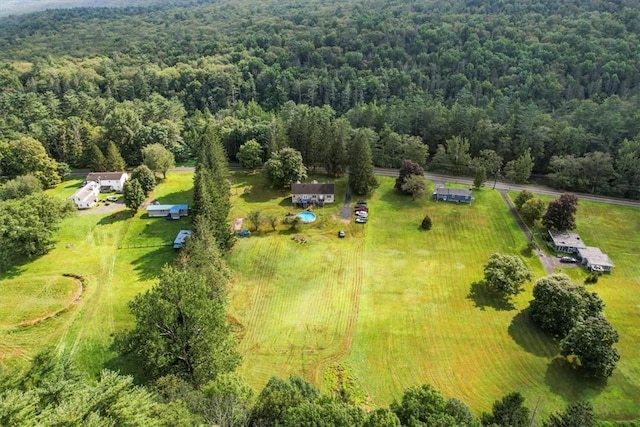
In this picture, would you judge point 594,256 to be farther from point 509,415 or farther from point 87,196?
point 87,196

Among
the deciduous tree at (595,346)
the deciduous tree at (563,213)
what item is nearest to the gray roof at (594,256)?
the deciduous tree at (563,213)

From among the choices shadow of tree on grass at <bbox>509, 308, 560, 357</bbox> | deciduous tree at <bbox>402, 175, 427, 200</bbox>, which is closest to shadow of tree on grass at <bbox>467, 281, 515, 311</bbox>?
shadow of tree on grass at <bbox>509, 308, 560, 357</bbox>

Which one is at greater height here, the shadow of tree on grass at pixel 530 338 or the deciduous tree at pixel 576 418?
the deciduous tree at pixel 576 418

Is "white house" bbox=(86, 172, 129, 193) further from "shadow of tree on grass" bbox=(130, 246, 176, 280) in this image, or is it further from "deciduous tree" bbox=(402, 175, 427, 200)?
"deciduous tree" bbox=(402, 175, 427, 200)

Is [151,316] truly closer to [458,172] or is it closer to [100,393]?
[100,393]

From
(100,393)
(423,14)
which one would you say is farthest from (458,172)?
(423,14)

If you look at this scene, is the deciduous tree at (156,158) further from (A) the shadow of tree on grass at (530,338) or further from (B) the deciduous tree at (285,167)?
(A) the shadow of tree on grass at (530,338)
